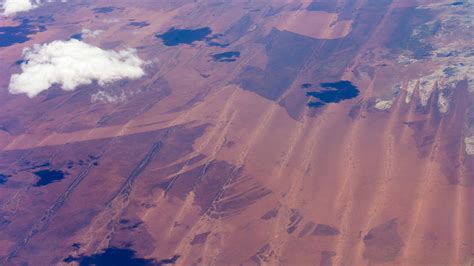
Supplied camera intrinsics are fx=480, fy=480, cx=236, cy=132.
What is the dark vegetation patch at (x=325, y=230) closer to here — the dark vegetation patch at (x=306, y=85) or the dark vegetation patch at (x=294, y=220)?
the dark vegetation patch at (x=294, y=220)

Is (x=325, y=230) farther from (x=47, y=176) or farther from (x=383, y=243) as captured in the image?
(x=47, y=176)

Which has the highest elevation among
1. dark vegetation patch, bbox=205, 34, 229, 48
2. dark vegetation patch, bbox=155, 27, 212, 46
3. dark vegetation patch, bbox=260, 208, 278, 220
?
dark vegetation patch, bbox=155, 27, 212, 46

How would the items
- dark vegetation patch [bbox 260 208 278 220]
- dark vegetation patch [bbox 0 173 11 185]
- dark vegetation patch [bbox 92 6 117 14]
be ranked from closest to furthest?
dark vegetation patch [bbox 260 208 278 220] → dark vegetation patch [bbox 0 173 11 185] → dark vegetation patch [bbox 92 6 117 14]

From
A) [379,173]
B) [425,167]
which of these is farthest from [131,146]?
[425,167]

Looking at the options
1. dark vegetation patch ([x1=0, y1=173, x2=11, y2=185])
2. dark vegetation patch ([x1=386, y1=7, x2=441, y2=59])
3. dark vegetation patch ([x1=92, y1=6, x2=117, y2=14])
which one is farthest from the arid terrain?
dark vegetation patch ([x1=92, y1=6, x2=117, y2=14])

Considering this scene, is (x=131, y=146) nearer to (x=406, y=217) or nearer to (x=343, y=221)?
(x=343, y=221)

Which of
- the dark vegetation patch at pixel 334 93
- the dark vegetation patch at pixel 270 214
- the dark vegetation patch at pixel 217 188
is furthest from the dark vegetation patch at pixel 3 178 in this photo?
the dark vegetation patch at pixel 334 93

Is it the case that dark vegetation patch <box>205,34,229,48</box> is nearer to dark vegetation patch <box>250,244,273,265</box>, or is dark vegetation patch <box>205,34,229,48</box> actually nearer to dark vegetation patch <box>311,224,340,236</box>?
dark vegetation patch <box>311,224,340,236</box>
